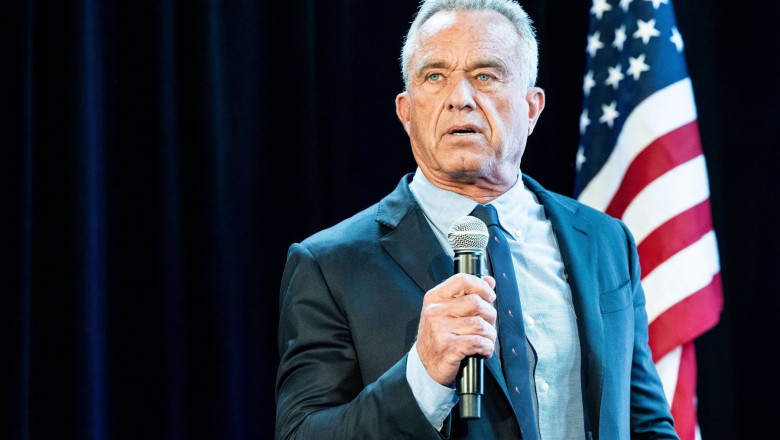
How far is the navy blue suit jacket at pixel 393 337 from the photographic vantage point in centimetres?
151

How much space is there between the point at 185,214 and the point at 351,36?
84cm

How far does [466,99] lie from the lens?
6.00 feet

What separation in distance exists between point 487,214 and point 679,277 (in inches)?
49.3

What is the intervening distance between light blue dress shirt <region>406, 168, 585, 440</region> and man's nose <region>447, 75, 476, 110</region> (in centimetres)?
19

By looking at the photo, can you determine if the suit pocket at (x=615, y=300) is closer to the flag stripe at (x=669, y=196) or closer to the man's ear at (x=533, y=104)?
the man's ear at (x=533, y=104)

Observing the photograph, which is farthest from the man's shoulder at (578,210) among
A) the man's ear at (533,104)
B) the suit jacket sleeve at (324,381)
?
the suit jacket sleeve at (324,381)

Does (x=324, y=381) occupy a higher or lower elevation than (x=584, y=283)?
lower

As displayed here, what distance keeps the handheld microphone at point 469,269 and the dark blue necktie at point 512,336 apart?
0.23 meters

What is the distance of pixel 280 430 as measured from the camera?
5.27 feet

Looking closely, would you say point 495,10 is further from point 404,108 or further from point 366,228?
point 366,228

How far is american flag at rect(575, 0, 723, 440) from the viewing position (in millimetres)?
2818

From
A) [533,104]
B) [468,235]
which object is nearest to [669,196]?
[533,104]

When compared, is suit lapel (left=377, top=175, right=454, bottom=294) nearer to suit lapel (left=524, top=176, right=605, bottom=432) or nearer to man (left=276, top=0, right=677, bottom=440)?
man (left=276, top=0, right=677, bottom=440)

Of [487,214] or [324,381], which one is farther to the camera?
[487,214]
